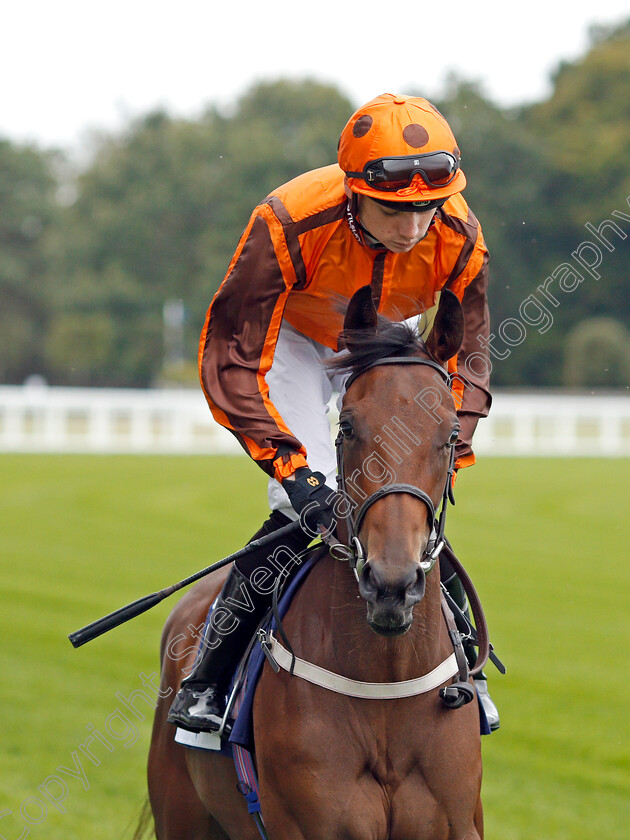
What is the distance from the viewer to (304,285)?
3387mm

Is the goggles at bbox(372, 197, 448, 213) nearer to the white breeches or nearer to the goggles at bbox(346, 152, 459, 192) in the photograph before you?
the goggles at bbox(346, 152, 459, 192)

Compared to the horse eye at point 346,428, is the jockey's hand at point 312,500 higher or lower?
lower

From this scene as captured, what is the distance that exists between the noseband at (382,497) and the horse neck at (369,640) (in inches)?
5.3

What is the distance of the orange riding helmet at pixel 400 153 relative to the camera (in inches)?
119

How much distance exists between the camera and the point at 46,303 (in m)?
50.7

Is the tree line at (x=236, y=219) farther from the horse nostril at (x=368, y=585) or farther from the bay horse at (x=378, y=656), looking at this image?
the horse nostril at (x=368, y=585)

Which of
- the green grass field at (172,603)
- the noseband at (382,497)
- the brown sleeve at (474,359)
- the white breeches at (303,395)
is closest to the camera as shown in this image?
the noseband at (382,497)

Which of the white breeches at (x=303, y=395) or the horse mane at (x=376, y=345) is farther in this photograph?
the white breeches at (x=303, y=395)

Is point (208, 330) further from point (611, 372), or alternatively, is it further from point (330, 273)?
point (611, 372)

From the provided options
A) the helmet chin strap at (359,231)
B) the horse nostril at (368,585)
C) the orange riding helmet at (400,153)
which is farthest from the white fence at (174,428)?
the horse nostril at (368,585)

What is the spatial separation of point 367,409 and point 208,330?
81 cm

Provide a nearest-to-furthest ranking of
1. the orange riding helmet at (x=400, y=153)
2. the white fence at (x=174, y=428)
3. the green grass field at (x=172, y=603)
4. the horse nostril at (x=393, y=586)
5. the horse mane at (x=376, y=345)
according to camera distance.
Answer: the horse nostril at (x=393, y=586) < the horse mane at (x=376, y=345) < the orange riding helmet at (x=400, y=153) < the green grass field at (x=172, y=603) < the white fence at (x=174, y=428)

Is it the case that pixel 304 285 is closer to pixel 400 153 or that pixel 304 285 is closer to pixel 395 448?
pixel 400 153

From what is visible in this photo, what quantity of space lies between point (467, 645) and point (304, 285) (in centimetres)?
121
